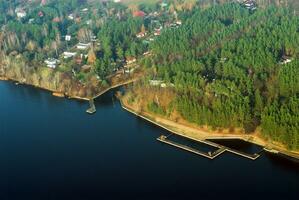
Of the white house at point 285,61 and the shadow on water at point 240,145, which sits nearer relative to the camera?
the shadow on water at point 240,145

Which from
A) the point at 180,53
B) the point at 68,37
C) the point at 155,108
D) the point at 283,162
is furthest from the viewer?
the point at 68,37

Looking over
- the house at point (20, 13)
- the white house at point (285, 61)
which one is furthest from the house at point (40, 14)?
the white house at point (285, 61)

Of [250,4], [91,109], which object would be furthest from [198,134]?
[250,4]

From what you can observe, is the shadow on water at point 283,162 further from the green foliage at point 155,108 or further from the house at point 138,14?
the house at point 138,14

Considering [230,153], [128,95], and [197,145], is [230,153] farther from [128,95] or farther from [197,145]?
[128,95]

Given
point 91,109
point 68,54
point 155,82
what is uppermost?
point 155,82

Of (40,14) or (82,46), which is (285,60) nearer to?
(82,46)
